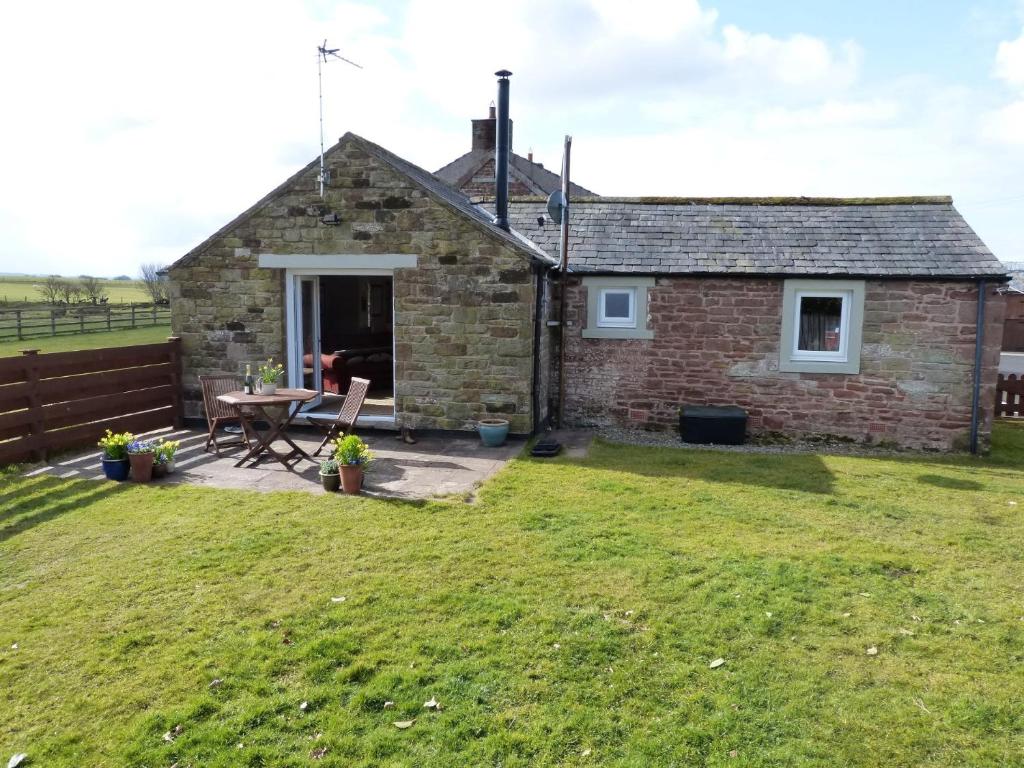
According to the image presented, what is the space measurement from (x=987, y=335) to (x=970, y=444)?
1.82 meters

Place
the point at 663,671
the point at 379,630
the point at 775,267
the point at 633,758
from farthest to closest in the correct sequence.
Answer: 1. the point at 775,267
2. the point at 379,630
3. the point at 663,671
4. the point at 633,758

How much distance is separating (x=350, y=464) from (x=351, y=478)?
0.17 m

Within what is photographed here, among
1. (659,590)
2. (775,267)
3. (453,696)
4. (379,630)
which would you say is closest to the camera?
(453,696)

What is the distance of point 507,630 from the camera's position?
5.10 metres

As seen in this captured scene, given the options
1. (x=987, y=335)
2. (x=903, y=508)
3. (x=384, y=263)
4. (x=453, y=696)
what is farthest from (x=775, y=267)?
(x=453, y=696)

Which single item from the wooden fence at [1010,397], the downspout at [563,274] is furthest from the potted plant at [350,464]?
the wooden fence at [1010,397]

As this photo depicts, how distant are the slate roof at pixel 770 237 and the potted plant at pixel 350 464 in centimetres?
594

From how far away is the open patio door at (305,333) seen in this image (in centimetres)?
1198

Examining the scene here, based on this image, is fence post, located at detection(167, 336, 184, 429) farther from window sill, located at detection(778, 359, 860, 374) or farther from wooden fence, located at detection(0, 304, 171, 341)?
wooden fence, located at detection(0, 304, 171, 341)

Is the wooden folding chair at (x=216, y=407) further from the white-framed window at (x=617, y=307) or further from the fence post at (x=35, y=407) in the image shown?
the white-framed window at (x=617, y=307)

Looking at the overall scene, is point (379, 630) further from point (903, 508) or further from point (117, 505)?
point (903, 508)

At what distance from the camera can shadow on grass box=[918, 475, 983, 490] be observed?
948cm

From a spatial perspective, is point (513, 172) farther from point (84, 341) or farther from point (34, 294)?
point (34, 294)

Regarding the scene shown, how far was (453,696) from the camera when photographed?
4316mm
